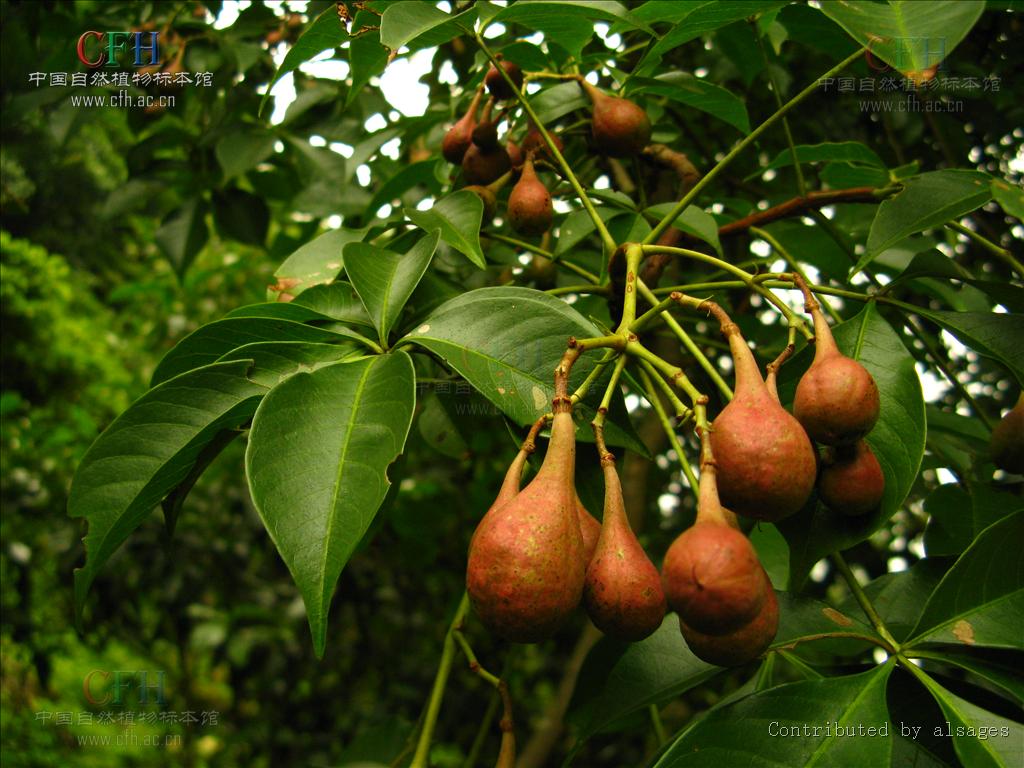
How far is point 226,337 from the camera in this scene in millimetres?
797

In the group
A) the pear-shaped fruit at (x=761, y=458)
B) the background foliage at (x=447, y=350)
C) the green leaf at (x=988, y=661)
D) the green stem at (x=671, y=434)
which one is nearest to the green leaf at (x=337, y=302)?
the background foliage at (x=447, y=350)

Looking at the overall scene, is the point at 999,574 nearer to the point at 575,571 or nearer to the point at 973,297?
the point at 575,571

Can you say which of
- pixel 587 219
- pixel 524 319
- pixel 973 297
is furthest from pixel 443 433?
pixel 973 297

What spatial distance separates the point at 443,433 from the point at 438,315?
0.43 metres

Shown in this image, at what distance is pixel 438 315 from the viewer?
0.80 metres

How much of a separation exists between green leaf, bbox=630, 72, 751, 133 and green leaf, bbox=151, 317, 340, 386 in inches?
22.1

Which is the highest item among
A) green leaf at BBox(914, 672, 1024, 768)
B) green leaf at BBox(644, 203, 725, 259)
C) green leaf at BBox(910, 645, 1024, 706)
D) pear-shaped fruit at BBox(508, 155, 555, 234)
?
pear-shaped fruit at BBox(508, 155, 555, 234)

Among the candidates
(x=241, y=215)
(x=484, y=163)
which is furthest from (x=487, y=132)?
(x=241, y=215)

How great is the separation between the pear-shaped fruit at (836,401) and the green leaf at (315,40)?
2.06 feet

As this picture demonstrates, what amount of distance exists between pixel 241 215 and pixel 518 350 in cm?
123

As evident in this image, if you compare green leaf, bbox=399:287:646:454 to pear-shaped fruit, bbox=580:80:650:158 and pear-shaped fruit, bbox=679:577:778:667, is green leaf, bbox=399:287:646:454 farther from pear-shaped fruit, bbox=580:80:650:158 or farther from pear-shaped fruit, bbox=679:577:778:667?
pear-shaped fruit, bbox=580:80:650:158

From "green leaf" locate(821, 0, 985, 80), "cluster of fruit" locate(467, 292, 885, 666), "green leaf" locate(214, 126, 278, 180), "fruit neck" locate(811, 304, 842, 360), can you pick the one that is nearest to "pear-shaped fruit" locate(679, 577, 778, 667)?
"cluster of fruit" locate(467, 292, 885, 666)

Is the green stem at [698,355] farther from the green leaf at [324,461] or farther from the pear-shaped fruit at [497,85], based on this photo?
the pear-shaped fruit at [497,85]

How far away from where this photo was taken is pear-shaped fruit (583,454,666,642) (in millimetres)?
587
